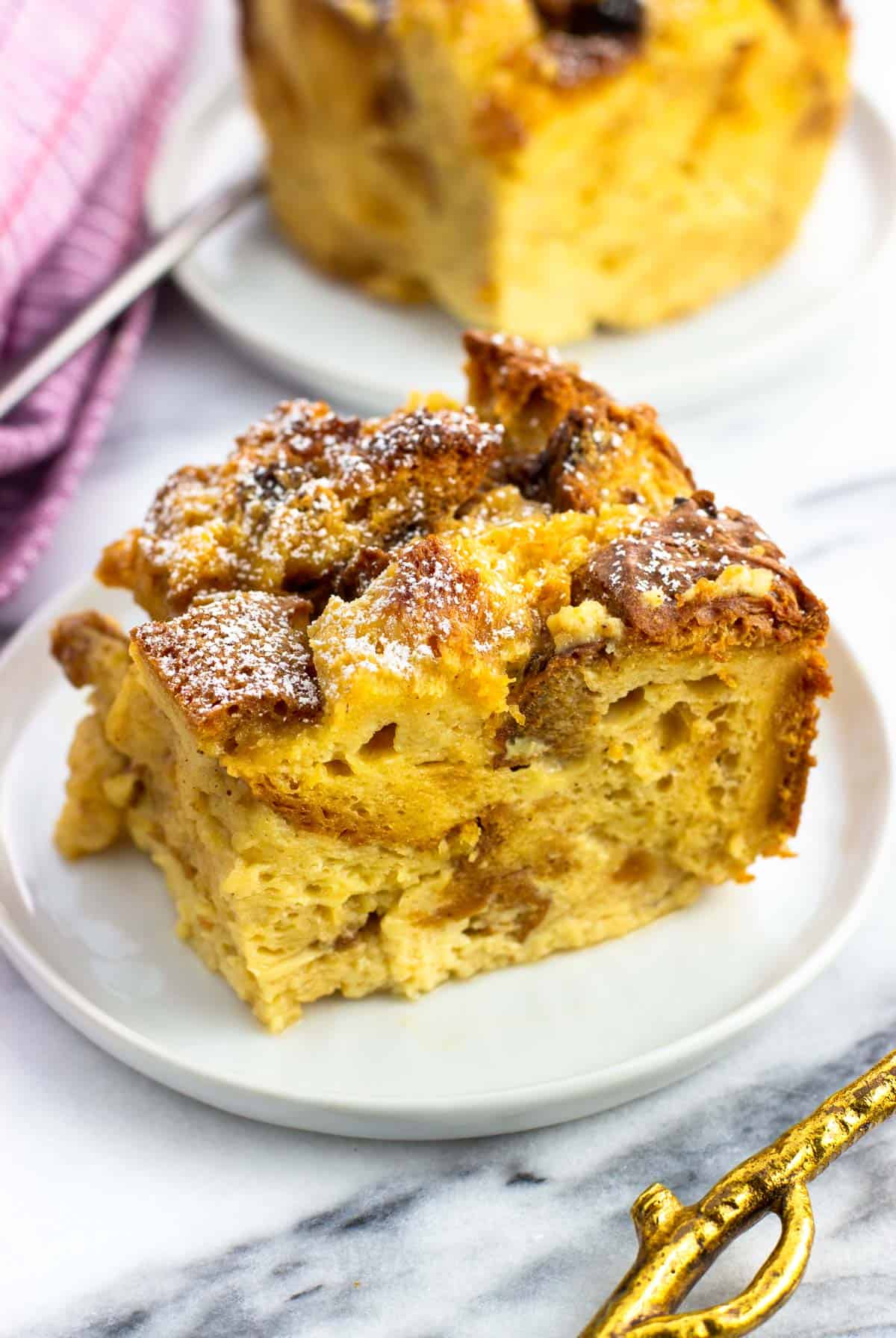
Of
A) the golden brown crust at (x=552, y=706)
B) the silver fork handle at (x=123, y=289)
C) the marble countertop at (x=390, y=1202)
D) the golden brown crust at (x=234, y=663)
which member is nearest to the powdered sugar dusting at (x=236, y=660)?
the golden brown crust at (x=234, y=663)

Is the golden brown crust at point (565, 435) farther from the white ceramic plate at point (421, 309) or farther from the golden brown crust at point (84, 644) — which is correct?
the white ceramic plate at point (421, 309)

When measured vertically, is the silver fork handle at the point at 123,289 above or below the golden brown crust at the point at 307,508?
above

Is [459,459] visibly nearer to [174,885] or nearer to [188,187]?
[174,885]

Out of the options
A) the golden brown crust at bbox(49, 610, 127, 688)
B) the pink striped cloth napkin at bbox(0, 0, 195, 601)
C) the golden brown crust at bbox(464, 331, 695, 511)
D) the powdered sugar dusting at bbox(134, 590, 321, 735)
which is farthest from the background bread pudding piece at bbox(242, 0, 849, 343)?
the powdered sugar dusting at bbox(134, 590, 321, 735)

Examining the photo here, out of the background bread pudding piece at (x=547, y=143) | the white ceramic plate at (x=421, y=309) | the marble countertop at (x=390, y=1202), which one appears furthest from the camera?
the white ceramic plate at (x=421, y=309)

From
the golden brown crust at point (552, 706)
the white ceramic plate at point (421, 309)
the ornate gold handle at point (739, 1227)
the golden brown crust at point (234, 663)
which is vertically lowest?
the ornate gold handle at point (739, 1227)

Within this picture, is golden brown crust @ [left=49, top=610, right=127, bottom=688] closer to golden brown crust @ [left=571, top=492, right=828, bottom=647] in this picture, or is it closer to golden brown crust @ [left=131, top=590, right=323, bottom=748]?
golden brown crust @ [left=131, top=590, right=323, bottom=748]
